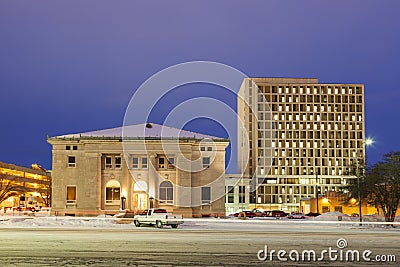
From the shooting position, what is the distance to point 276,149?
182250 millimetres

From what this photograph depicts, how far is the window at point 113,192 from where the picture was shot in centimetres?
8631

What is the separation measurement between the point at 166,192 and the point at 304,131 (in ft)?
345

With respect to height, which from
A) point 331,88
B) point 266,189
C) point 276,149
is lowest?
point 266,189

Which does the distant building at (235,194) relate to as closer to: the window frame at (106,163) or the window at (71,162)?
the window frame at (106,163)

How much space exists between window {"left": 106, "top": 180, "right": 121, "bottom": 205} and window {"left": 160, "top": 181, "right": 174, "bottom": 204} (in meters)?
6.38

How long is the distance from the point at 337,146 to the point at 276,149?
1920cm

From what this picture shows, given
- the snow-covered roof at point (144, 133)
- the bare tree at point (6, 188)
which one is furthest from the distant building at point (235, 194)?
the snow-covered roof at point (144, 133)

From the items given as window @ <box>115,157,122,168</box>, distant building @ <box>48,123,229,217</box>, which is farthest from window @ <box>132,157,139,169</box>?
window @ <box>115,157,122,168</box>

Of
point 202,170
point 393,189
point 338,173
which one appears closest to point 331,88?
point 338,173

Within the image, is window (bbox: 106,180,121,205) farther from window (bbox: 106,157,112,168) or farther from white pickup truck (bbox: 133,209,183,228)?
white pickup truck (bbox: 133,209,183,228)

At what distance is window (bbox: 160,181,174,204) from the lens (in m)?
85.1

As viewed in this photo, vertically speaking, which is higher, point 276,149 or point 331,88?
point 331,88

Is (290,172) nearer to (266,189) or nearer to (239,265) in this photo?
(266,189)

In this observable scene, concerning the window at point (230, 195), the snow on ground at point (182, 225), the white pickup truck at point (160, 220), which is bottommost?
the window at point (230, 195)
